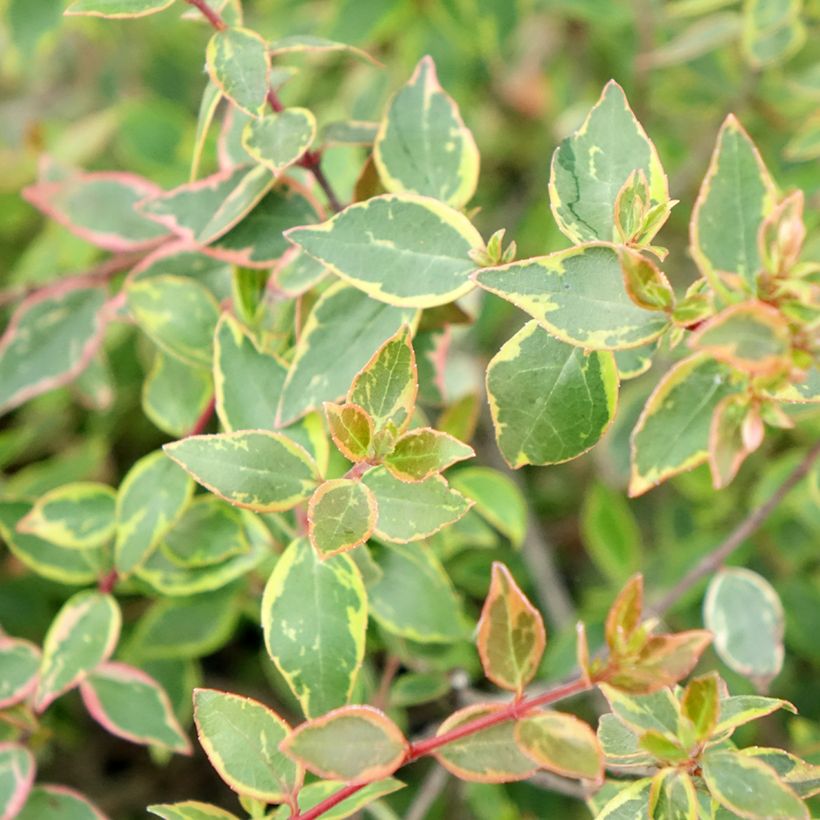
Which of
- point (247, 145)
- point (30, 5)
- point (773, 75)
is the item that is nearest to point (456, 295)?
point (247, 145)

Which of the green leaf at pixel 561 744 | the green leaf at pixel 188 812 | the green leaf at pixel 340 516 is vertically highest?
the green leaf at pixel 340 516

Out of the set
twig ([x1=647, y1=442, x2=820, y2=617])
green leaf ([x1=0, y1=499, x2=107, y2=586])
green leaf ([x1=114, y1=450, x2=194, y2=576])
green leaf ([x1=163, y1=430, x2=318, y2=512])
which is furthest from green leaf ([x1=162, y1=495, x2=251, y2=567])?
twig ([x1=647, y1=442, x2=820, y2=617])

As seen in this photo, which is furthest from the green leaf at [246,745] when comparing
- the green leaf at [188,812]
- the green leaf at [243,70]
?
the green leaf at [243,70]

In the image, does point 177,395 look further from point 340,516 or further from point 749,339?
point 749,339

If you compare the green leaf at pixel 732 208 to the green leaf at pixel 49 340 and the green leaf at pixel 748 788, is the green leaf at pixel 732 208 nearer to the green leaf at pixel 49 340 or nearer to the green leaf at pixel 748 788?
the green leaf at pixel 748 788

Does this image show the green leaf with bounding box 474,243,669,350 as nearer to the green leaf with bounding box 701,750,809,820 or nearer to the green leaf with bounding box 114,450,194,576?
the green leaf with bounding box 701,750,809,820

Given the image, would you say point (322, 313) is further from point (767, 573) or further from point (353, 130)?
point (767, 573)

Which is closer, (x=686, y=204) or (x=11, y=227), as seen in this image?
(x=11, y=227)
